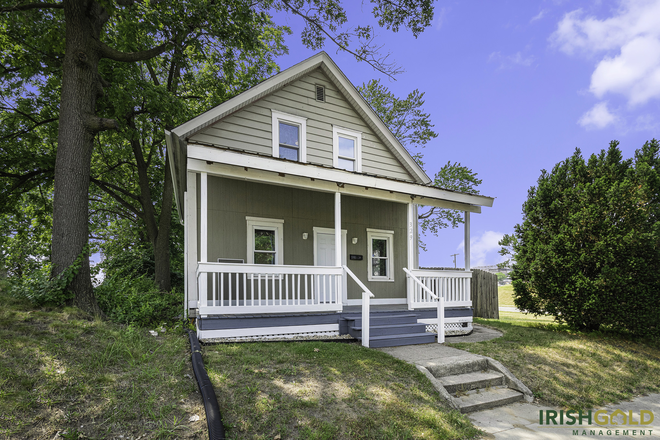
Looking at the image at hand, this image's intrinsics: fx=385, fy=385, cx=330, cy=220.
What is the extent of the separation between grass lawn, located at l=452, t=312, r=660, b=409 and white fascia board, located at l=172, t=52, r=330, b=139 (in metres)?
7.67

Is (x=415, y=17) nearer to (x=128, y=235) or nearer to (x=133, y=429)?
(x=133, y=429)

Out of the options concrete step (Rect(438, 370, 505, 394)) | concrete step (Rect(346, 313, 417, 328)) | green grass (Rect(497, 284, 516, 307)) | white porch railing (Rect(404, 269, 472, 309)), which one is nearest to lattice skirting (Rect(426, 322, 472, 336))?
white porch railing (Rect(404, 269, 472, 309))

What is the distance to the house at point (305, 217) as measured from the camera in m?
7.58

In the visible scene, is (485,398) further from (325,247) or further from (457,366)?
(325,247)

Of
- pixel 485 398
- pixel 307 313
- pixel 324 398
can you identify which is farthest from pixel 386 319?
pixel 324 398

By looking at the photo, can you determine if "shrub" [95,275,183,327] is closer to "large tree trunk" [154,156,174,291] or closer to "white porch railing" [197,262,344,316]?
"white porch railing" [197,262,344,316]

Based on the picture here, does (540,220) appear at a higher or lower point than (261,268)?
higher

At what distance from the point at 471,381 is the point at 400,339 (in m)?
2.03

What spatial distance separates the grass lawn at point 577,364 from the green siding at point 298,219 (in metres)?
3.95

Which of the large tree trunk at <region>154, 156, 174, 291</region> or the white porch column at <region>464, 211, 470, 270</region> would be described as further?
the large tree trunk at <region>154, 156, 174, 291</region>

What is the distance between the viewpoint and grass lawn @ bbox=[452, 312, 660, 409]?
6148 mm

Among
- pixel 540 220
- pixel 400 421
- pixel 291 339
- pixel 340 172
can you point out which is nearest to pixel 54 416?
pixel 400 421

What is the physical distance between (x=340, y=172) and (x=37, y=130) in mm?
13077

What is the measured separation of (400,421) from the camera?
4.41 m
